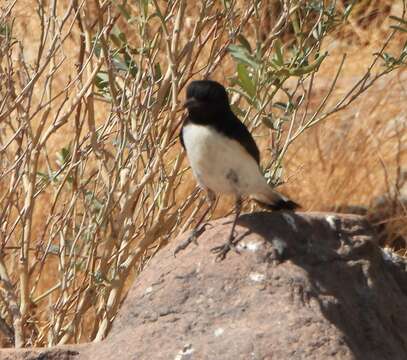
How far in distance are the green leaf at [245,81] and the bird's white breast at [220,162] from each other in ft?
0.62

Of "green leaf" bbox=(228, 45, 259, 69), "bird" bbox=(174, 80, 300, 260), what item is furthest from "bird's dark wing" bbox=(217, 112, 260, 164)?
"green leaf" bbox=(228, 45, 259, 69)

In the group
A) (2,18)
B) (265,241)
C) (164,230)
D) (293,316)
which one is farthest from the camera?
(164,230)

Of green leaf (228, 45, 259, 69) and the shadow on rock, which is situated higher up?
green leaf (228, 45, 259, 69)

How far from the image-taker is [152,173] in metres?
4.82

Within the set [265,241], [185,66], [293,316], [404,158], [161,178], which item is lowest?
[293,316]

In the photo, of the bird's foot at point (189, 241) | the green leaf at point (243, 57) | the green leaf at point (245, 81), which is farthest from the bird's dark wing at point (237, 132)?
the bird's foot at point (189, 241)

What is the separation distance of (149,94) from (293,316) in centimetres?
148

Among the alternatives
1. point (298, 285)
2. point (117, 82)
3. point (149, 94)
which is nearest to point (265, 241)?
point (298, 285)

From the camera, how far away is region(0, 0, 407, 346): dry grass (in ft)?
16.2

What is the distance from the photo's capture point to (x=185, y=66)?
4941 mm

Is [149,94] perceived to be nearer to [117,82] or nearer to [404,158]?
[117,82]

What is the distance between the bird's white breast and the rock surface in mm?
219

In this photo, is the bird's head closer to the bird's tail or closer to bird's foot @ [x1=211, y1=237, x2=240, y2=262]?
the bird's tail

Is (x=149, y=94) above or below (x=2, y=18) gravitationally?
below
